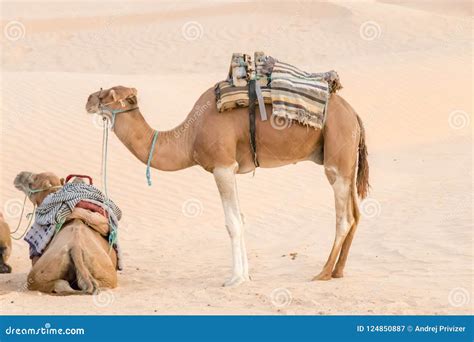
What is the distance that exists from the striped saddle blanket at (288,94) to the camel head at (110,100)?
36.5 inches

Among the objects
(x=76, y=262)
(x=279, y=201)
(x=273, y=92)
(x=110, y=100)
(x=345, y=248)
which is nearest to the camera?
(x=76, y=262)

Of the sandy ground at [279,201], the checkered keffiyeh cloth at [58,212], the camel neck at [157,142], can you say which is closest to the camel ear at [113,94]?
the camel neck at [157,142]

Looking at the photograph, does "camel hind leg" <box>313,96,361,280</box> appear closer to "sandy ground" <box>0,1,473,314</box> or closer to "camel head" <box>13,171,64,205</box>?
"sandy ground" <box>0,1,473,314</box>

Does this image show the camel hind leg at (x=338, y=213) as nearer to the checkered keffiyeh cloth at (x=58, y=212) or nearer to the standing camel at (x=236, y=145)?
the standing camel at (x=236, y=145)

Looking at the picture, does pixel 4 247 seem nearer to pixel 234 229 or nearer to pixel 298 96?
pixel 234 229

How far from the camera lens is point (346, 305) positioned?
28.0ft

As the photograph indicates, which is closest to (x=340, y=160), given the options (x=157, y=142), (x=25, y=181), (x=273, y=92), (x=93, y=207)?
(x=273, y=92)

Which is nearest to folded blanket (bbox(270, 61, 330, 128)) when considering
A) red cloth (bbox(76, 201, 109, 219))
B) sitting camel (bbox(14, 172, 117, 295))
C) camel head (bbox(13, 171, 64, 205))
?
red cloth (bbox(76, 201, 109, 219))

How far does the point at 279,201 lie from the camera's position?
51.2 ft

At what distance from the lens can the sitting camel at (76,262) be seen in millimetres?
8891

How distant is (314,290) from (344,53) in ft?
88.7

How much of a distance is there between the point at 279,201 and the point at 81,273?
7.07 metres

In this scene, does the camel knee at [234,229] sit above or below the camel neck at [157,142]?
below

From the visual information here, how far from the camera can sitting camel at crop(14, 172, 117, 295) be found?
8.89 metres
